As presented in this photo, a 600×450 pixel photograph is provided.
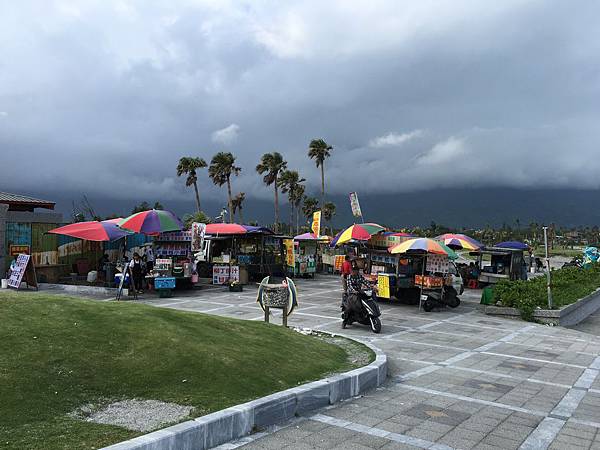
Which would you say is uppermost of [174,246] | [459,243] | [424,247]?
[459,243]

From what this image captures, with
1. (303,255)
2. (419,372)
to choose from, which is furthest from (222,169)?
(419,372)

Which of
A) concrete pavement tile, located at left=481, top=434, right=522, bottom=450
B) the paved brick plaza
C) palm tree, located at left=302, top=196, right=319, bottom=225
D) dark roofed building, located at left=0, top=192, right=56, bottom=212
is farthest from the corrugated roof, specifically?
palm tree, located at left=302, top=196, right=319, bottom=225

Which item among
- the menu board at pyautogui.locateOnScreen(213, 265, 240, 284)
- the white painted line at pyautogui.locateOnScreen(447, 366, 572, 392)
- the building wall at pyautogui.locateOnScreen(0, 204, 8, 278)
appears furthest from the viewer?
the menu board at pyautogui.locateOnScreen(213, 265, 240, 284)

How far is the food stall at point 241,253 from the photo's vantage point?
846 inches

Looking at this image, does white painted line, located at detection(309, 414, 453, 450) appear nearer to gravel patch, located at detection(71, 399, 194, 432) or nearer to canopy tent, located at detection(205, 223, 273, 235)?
gravel patch, located at detection(71, 399, 194, 432)

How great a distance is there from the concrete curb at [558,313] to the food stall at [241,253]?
10.8 metres

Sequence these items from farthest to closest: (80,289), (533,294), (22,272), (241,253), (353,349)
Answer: (241,253), (80,289), (22,272), (533,294), (353,349)

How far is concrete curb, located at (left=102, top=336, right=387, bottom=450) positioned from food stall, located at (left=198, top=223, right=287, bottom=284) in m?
15.4

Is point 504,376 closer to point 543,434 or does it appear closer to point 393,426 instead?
point 543,434

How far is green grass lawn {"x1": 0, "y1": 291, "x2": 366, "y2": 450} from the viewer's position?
3.88 m

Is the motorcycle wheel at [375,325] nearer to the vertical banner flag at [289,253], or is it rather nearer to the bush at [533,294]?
the bush at [533,294]

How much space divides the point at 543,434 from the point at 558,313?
9.73 m

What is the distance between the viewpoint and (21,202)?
23.1m

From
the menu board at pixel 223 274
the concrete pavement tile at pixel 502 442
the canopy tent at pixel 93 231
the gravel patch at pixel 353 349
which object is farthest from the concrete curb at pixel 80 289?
the concrete pavement tile at pixel 502 442
